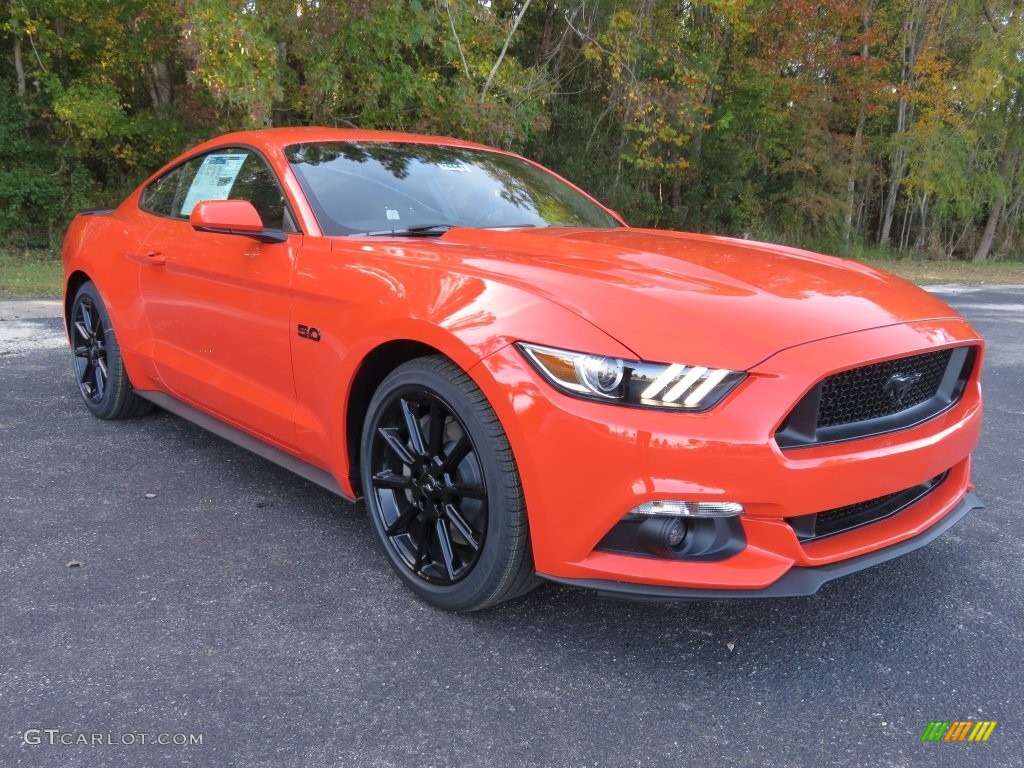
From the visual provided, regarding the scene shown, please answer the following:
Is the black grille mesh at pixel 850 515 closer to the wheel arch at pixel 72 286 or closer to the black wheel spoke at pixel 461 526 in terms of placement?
the black wheel spoke at pixel 461 526

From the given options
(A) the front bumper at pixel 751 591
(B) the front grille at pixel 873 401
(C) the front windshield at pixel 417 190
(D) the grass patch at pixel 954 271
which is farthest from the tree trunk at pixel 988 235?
(A) the front bumper at pixel 751 591

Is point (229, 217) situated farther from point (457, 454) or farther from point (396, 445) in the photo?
point (457, 454)

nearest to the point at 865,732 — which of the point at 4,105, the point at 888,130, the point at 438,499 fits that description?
the point at 438,499

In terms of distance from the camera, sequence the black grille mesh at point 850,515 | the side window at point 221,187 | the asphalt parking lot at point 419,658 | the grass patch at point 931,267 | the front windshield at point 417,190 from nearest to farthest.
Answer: the asphalt parking lot at point 419,658 → the black grille mesh at point 850,515 → the front windshield at point 417,190 → the side window at point 221,187 → the grass patch at point 931,267

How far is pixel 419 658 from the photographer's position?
86.7 inches

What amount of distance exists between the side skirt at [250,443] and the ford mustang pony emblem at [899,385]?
175cm

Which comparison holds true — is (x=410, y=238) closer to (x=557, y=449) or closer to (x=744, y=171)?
(x=557, y=449)

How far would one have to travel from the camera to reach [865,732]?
192 centimetres

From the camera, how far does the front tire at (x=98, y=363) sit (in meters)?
4.14

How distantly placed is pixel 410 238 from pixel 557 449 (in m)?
1.21

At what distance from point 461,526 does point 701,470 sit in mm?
780

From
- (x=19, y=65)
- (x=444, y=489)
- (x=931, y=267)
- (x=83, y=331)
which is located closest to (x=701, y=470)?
(x=444, y=489)

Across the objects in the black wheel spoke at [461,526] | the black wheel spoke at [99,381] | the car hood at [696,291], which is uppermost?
the car hood at [696,291]

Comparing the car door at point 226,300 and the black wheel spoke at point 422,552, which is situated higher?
the car door at point 226,300
